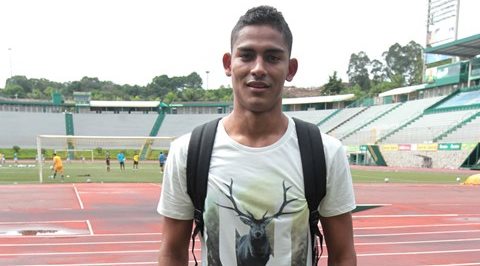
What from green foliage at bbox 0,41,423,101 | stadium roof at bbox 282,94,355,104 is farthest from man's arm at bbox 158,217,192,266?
green foliage at bbox 0,41,423,101

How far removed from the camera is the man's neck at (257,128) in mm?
1636

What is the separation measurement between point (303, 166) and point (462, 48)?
47.0 meters

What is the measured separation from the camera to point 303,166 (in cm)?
157

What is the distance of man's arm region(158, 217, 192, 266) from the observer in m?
1.71

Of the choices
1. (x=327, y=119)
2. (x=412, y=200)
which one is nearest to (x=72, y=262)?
(x=412, y=200)

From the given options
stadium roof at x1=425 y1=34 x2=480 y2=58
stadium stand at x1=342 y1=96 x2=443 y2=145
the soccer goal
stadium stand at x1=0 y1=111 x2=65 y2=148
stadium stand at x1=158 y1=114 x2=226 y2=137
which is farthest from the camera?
stadium stand at x1=158 y1=114 x2=226 y2=137

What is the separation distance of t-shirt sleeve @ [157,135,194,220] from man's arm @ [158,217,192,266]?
40 mm

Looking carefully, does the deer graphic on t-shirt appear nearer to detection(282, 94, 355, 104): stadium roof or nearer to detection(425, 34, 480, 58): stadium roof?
detection(425, 34, 480, 58): stadium roof

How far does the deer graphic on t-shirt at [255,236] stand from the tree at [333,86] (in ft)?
244

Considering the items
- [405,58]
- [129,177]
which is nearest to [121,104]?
[129,177]

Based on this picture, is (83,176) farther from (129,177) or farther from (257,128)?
(257,128)

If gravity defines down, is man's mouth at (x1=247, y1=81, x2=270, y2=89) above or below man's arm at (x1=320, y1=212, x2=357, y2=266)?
above

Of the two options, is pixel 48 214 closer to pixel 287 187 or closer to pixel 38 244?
pixel 38 244

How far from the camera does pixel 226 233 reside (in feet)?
5.25
